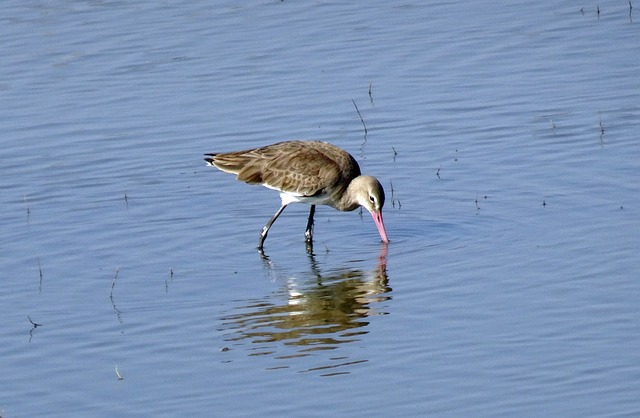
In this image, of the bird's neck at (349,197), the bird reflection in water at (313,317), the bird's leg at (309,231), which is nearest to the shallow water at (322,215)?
the bird reflection in water at (313,317)

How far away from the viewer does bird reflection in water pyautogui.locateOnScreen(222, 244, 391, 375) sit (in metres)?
10.2

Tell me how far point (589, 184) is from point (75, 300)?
17.2 feet

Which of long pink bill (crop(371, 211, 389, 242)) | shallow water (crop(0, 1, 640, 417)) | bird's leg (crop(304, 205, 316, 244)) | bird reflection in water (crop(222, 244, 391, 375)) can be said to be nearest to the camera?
shallow water (crop(0, 1, 640, 417))

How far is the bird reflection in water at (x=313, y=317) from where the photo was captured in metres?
10.2

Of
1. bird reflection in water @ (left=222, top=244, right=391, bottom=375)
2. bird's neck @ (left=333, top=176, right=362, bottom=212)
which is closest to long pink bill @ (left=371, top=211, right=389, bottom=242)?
bird's neck @ (left=333, top=176, right=362, bottom=212)

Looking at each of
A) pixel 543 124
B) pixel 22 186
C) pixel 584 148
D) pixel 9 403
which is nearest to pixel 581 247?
pixel 584 148

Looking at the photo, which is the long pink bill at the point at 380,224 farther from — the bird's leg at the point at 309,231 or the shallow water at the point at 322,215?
the bird's leg at the point at 309,231

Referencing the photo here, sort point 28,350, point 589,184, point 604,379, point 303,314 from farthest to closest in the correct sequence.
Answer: point 589,184 < point 303,314 < point 28,350 < point 604,379

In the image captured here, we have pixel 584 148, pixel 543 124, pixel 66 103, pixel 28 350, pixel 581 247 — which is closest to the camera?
pixel 28 350

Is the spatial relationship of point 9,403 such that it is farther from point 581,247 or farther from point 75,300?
point 581,247

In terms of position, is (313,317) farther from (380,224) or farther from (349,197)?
(349,197)

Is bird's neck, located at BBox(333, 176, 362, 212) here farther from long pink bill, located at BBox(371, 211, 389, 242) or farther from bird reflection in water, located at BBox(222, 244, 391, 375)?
bird reflection in water, located at BBox(222, 244, 391, 375)

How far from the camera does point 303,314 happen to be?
37.0ft

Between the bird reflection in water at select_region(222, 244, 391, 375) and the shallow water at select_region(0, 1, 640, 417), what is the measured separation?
3 cm
